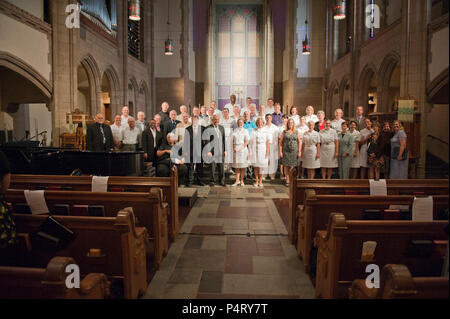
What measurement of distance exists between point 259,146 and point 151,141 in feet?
6.84

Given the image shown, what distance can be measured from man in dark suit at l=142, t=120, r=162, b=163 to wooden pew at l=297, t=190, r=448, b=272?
3996 mm

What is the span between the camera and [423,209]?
2.44 m

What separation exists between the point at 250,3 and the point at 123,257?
634 inches

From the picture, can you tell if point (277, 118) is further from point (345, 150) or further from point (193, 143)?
point (193, 143)

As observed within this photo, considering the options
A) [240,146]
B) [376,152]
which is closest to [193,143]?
[240,146]

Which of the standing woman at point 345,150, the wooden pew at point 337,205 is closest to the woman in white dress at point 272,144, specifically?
the standing woman at point 345,150

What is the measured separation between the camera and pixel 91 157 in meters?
4.82

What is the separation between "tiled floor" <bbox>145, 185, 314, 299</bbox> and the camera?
2.63 meters

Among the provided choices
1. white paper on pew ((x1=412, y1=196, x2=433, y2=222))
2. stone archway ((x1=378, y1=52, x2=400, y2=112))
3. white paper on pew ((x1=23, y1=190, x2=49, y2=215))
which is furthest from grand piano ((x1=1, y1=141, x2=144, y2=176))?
stone archway ((x1=378, y1=52, x2=400, y2=112))

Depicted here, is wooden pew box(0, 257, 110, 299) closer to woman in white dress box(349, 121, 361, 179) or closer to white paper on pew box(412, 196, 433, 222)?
white paper on pew box(412, 196, 433, 222)

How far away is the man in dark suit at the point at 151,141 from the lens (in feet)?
20.8

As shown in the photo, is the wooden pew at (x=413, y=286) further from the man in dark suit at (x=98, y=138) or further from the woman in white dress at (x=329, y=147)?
the man in dark suit at (x=98, y=138)

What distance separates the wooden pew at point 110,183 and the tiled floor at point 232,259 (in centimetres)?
52

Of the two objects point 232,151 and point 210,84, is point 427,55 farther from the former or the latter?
point 210,84
